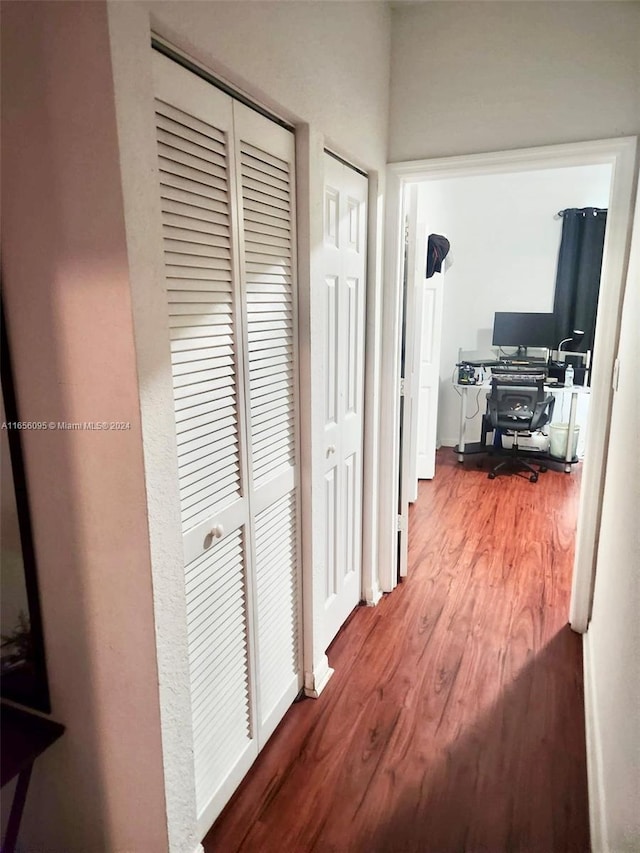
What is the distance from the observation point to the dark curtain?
188 inches

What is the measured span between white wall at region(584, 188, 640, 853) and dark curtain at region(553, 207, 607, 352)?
10.7 feet

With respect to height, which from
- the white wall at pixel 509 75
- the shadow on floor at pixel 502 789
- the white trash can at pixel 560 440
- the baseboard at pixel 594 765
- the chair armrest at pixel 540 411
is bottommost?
the shadow on floor at pixel 502 789

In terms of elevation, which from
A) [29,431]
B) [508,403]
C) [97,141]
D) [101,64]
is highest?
[101,64]

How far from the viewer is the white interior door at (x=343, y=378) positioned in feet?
6.41

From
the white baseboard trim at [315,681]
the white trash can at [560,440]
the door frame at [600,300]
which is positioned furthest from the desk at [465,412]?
the white baseboard trim at [315,681]

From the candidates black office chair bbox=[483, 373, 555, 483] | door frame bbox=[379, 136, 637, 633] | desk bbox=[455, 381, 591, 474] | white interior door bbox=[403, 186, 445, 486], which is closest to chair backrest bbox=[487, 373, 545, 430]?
black office chair bbox=[483, 373, 555, 483]

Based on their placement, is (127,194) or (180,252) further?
(180,252)

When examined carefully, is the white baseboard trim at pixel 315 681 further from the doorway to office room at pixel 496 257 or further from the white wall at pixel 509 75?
the doorway to office room at pixel 496 257

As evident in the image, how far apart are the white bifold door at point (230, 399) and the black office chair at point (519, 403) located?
3.09 m

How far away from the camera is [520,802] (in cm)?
160

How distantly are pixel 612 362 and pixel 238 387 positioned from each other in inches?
62.4

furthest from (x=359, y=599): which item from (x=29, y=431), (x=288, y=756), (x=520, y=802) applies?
(x=29, y=431)

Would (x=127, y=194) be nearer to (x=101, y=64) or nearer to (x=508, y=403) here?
(x=101, y=64)

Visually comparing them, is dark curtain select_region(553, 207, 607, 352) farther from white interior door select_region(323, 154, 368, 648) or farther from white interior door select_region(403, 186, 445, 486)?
white interior door select_region(323, 154, 368, 648)
